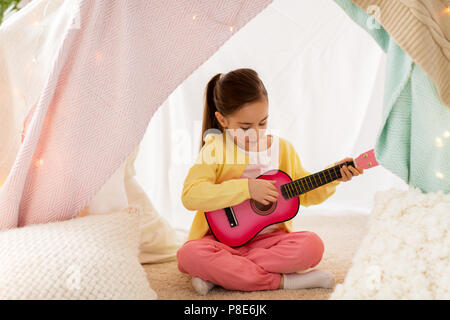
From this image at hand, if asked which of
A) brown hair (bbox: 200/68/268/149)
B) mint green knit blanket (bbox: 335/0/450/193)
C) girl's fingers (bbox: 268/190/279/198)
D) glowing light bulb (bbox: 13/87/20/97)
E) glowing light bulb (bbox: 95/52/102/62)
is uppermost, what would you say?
glowing light bulb (bbox: 95/52/102/62)

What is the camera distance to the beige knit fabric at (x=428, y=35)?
0.79 meters

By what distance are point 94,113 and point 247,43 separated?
94 cm

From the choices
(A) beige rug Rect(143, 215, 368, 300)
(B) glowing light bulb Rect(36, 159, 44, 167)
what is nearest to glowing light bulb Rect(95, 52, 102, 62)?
(B) glowing light bulb Rect(36, 159, 44, 167)

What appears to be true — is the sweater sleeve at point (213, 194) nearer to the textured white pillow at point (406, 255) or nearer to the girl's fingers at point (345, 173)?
the girl's fingers at point (345, 173)

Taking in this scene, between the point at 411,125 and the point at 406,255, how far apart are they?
0.28 metres

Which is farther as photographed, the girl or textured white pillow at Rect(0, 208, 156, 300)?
the girl

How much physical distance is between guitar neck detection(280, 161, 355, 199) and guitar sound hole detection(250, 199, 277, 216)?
5 cm

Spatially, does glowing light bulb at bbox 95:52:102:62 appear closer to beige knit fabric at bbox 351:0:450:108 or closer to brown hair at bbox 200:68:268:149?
brown hair at bbox 200:68:268:149

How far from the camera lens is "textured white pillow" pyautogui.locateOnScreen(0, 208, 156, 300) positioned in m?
0.83

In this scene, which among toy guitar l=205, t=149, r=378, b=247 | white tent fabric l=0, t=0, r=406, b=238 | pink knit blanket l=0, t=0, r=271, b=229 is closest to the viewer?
pink knit blanket l=0, t=0, r=271, b=229

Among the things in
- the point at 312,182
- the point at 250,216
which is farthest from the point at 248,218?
the point at 312,182

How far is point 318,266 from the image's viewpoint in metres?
1.29

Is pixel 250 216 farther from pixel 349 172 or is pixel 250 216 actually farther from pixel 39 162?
pixel 39 162
